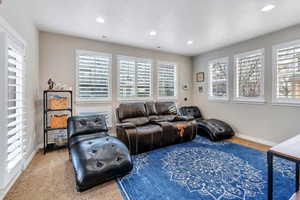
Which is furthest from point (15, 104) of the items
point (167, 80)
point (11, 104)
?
point (167, 80)

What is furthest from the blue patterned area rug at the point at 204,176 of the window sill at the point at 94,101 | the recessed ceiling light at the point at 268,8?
the recessed ceiling light at the point at 268,8

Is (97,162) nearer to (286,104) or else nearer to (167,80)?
(167,80)

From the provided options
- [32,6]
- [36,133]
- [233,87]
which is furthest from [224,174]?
[32,6]

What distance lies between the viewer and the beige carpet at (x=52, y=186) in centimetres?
176

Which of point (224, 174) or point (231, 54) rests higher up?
point (231, 54)

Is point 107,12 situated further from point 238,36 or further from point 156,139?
point 238,36

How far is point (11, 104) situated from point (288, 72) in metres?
5.27

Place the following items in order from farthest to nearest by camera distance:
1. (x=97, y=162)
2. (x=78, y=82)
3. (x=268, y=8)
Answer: (x=78, y=82) → (x=268, y=8) → (x=97, y=162)

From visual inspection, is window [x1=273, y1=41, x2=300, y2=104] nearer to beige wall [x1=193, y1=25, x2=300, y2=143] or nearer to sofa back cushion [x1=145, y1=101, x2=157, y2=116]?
beige wall [x1=193, y1=25, x2=300, y2=143]

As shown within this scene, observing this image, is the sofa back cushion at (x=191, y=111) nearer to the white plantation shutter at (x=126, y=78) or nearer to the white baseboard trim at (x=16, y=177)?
the white plantation shutter at (x=126, y=78)

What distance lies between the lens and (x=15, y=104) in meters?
2.15

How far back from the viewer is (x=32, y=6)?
244 cm

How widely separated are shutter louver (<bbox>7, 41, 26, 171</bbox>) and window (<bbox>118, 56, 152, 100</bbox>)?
91.8 inches

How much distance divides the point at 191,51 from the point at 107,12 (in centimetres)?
334
